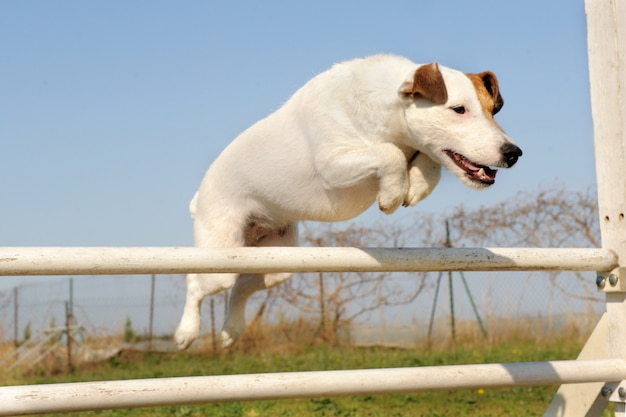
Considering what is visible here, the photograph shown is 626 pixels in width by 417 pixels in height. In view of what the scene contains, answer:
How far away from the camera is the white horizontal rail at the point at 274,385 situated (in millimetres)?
2600

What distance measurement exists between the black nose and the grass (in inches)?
144

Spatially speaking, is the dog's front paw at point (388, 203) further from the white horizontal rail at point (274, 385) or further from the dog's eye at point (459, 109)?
the white horizontal rail at point (274, 385)

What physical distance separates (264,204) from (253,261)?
31.9 inches

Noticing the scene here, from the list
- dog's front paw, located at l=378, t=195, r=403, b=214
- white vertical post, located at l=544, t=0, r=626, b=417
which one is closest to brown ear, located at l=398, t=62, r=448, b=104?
dog's front paw, located at l=378, t=195, r=403, b=214

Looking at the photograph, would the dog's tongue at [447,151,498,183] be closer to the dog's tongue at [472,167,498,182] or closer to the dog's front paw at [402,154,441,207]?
the dog's tongue at [472,167,498,182]

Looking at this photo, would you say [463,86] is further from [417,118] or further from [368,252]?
[368,252]

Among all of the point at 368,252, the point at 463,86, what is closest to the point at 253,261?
the point at 368,252

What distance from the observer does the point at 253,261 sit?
2848mm

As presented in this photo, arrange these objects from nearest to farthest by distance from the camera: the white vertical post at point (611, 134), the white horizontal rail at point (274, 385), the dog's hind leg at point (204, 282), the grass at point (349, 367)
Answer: the white horizontal rail at point (274, 385)
the white vertical post at point (611, 134)
the dog's hind leg at point (204, 282)
the grass at point (349, 367)

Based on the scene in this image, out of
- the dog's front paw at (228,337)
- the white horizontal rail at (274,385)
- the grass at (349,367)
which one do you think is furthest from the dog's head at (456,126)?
the grass at (349,367)

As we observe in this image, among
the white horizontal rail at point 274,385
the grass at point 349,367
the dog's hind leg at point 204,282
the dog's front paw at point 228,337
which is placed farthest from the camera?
the grass at point 349,367

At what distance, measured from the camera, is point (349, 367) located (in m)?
9.19

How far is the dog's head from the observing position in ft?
9.41

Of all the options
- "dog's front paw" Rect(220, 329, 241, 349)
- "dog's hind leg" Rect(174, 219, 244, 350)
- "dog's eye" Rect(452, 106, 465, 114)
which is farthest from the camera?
"dog's front paw" Rect(220, 329, 241, 349)
